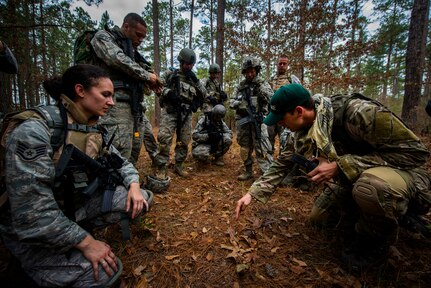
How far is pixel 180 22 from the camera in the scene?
21.7 meters

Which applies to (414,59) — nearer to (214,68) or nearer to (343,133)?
(214,68)

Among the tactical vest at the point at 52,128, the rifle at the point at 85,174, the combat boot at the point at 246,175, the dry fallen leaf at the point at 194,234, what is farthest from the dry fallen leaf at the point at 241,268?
the combat boot at the point at 246,175

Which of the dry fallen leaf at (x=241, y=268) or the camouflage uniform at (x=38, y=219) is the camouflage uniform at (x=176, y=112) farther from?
the dry fallen leaf at (x=241, y=268)

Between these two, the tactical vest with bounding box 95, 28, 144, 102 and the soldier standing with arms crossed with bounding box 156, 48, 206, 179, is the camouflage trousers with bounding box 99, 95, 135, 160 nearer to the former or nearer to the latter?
the tactical vest with bounding box 95, 28, 144, 102

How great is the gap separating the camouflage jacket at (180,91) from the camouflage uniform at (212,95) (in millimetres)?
845

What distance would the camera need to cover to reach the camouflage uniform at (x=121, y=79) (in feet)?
9.86

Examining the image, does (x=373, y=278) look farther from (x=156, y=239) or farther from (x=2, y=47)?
(x=2, y=47)

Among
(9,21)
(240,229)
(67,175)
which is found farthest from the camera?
(9,21)

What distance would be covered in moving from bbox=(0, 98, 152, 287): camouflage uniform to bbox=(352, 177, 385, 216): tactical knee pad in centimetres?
231

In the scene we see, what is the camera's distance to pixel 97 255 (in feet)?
5.51

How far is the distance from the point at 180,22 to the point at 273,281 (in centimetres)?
2434

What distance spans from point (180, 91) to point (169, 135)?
3.40ft

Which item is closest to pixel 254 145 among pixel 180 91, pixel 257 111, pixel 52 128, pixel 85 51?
pixel 257 111

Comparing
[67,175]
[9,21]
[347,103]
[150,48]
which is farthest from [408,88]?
[150,48]
